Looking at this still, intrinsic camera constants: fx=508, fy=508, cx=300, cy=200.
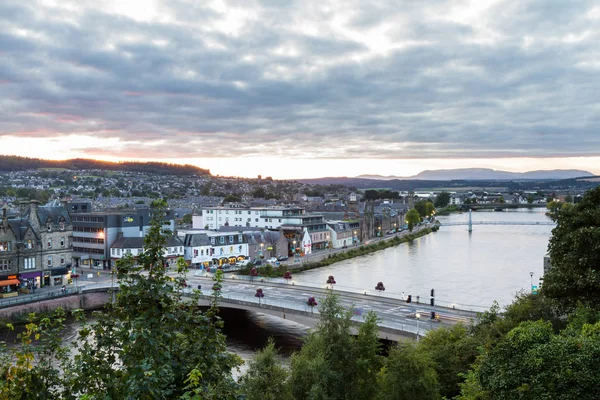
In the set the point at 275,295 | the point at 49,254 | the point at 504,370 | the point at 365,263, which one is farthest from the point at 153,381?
the point at 365,263

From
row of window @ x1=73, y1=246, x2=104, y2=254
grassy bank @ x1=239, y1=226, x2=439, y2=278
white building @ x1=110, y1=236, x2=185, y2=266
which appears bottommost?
Result: grassy bank @ x1=239, y1=226, x2=439, y2=278

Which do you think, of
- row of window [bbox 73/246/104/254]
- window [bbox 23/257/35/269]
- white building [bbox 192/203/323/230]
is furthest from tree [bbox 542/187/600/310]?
white building [bbox 192/203/323/230]

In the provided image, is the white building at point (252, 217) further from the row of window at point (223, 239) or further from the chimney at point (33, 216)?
the chimney at point (33, 216)

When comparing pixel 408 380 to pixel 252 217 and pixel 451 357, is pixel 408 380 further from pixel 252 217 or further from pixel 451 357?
pixel 252 217

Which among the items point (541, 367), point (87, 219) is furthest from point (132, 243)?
point (541, 367)

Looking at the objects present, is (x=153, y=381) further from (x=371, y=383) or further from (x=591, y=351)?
(x=371, y=383)

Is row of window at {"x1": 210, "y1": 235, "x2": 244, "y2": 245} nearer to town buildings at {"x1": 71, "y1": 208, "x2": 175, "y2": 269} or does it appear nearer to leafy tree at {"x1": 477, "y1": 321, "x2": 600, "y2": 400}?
town buildings at {"x1": 71, "y1": 208, "x2": 175, "y2": 269}
